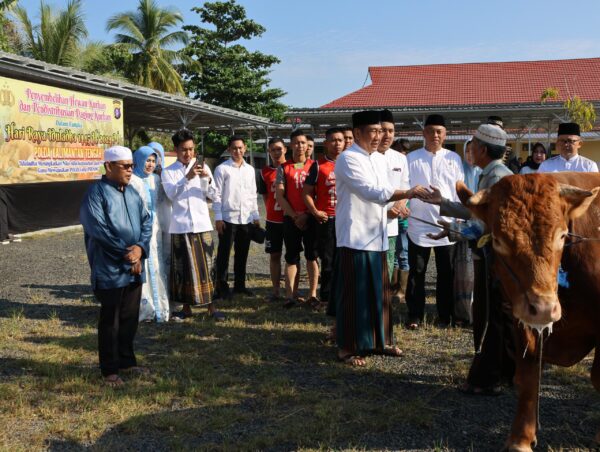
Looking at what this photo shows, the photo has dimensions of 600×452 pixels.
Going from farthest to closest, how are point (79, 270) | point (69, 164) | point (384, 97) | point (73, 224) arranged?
1. point (384, 97)
2. point (73, 224)
3. point (69, 164)
4. point (79, 270)

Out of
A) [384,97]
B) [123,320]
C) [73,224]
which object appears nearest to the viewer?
[123,320]

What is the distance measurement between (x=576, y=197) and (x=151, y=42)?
30.6m

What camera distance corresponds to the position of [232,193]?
714 cm

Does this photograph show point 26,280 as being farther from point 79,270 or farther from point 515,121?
point 515,121

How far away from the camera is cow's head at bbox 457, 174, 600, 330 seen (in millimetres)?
2479

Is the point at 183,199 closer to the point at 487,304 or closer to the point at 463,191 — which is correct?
the point at 487,304

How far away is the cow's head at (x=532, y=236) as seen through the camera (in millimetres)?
2479

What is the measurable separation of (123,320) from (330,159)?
3.03m

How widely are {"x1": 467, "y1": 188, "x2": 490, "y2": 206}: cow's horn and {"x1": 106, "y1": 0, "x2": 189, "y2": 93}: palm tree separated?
91.1ft

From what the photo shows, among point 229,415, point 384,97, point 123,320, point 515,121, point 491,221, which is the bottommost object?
point 229,415

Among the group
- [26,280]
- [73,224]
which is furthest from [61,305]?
[73,224]

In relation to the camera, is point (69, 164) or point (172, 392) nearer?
point (172, 392)

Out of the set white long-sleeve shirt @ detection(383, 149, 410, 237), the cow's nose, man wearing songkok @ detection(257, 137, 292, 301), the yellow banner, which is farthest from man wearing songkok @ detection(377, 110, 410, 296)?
the yellow banner

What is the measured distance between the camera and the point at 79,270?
30.5 feet
